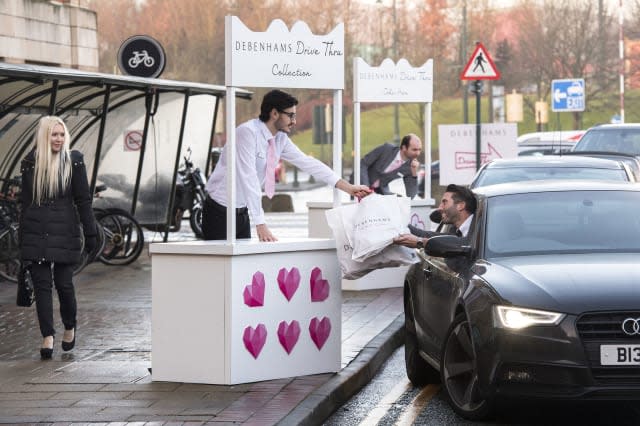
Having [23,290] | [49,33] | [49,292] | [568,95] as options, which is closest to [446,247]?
[49,292]

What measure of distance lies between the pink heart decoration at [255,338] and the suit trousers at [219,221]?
84cm

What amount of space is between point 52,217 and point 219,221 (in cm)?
139

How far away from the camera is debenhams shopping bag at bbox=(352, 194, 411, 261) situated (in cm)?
935

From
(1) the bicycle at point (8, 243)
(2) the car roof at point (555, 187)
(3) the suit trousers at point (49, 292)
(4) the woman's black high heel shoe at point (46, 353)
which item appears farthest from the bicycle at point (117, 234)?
(2) the car roof at point (555, 187)

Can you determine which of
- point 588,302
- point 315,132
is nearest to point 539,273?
point 588,302

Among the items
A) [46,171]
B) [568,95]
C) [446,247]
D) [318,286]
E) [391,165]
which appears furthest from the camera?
[568,95]

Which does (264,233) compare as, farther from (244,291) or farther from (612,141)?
(612,141)

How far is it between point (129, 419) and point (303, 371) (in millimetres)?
1837

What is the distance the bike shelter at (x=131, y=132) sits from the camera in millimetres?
17328

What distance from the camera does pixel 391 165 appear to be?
1573 cm

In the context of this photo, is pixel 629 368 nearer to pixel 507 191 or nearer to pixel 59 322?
pixel 507 191

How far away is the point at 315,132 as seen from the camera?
55.1 metres

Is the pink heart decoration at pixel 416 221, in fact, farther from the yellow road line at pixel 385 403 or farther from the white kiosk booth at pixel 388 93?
the yellow road line at pixel 385 403

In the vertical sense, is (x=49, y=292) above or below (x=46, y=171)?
below
